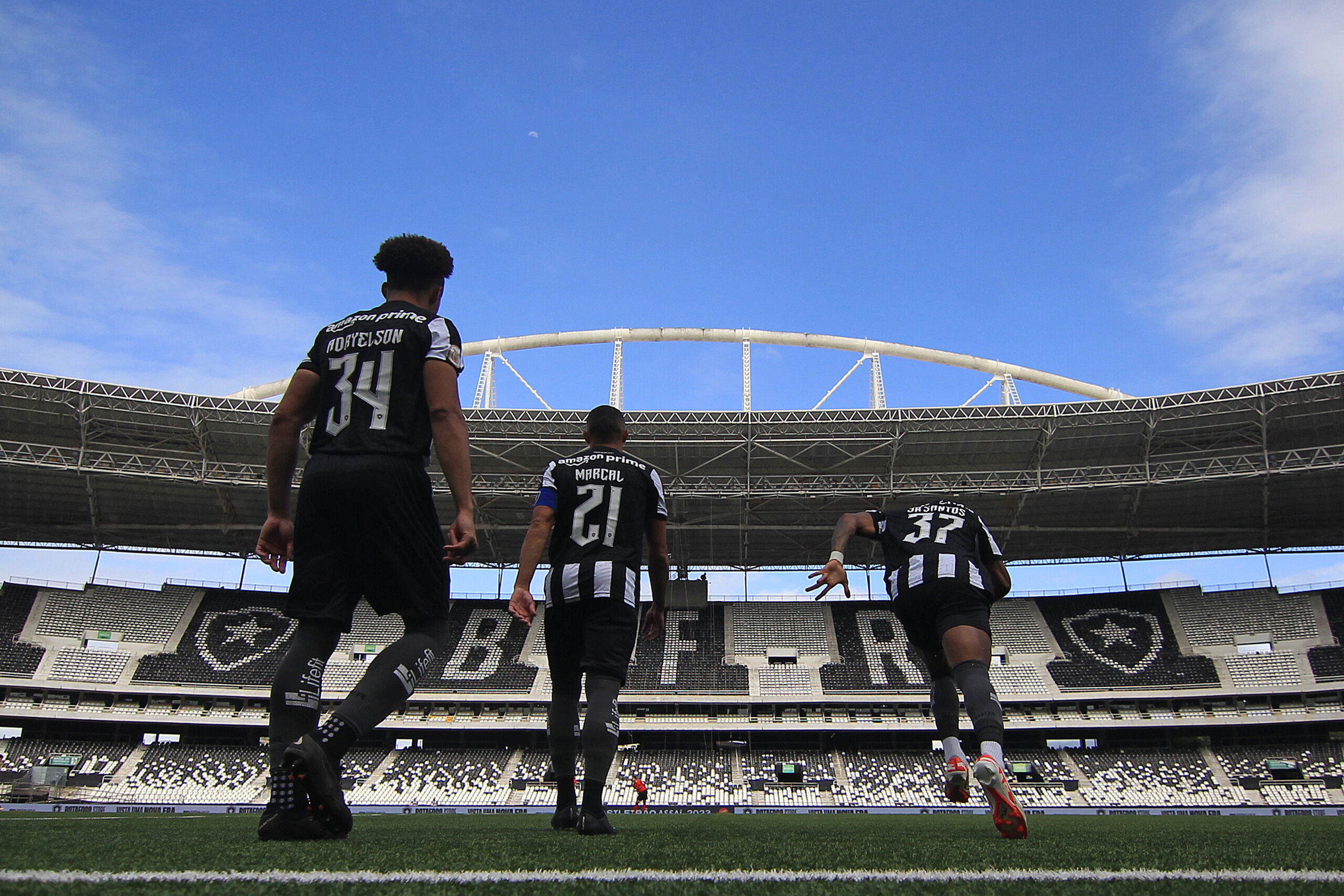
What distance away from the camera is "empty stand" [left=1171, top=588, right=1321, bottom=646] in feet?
95.5

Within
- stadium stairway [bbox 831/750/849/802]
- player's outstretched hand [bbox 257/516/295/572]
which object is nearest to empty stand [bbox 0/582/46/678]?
stadium stairway [bbox 831/750/849/802]

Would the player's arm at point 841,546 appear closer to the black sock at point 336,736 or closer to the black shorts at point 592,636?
the black shorts at point 592,636

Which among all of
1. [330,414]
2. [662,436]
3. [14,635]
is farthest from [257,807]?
[330,414]

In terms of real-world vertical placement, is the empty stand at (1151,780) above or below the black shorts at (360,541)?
below

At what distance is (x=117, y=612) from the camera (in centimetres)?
3138

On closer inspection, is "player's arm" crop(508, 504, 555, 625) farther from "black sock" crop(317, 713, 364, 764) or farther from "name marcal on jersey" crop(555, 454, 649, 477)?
"black sock" crop(317, 713, 364, 764)

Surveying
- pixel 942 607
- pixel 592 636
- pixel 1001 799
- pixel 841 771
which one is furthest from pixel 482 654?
pixel 1001 799

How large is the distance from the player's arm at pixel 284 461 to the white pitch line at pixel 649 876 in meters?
1.52

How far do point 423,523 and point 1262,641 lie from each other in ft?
113

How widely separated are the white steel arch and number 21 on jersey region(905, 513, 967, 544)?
92.0 ft

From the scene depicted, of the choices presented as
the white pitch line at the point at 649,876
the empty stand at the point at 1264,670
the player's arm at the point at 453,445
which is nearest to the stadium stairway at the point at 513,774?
the empty stand at the point at 1264,670

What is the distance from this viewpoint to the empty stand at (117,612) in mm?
30469

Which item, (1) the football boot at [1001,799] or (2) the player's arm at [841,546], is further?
(2) the player's arm at [841,546]

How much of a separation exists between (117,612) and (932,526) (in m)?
35.2
